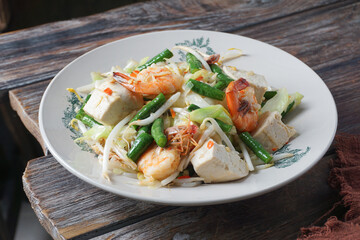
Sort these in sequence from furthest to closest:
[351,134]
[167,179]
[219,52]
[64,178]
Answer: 1. [219,52]
2. [351,134]
3. [64,178]
4. [167,179]

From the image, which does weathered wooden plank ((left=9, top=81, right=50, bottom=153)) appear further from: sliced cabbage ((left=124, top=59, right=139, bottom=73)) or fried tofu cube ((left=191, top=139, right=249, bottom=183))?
fried tofu cube ((left=191, top=139, right=249, bottom=183))

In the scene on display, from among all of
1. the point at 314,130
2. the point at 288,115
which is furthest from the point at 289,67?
the point at 314,130

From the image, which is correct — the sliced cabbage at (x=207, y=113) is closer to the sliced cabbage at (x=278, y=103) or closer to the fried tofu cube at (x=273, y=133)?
the fried tofu cube at (x=273, y=133)

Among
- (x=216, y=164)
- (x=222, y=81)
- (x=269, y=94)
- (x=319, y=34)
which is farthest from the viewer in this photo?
(x=319, y=34)

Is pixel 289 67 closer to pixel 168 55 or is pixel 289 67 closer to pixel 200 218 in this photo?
pixel 168 55

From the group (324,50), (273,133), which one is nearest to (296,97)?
(273,133)

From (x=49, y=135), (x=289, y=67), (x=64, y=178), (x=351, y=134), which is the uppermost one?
(x=289, y=67)

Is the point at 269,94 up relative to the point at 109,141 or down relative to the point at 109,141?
up

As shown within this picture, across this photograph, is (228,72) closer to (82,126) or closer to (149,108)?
(149,108)

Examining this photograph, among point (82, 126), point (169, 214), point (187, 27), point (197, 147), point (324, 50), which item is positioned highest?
point (324, 50)
